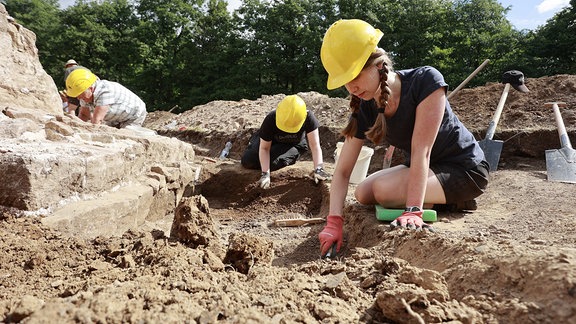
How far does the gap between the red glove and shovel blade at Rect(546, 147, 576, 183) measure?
337cm

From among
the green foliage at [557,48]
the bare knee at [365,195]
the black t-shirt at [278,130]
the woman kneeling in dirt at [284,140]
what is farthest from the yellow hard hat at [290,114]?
the green foliage at [557,48]

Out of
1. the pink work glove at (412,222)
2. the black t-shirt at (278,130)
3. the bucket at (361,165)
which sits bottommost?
the pink work glove at (412,222)

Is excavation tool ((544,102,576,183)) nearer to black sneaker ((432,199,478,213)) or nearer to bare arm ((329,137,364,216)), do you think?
black sneaker ((432,199,478,213))

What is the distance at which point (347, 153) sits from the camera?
290 cm

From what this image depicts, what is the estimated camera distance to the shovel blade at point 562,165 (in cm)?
465

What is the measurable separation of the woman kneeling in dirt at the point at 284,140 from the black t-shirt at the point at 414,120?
2080 mm

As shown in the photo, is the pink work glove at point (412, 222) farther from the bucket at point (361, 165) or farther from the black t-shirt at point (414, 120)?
the bucket at point (361, 165)

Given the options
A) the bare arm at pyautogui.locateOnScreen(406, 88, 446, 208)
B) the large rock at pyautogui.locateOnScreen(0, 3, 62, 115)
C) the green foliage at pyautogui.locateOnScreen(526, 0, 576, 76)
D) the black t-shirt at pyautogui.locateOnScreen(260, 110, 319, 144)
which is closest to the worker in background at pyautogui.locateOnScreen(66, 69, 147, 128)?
the large rock at pyautogui.locateOnScreen(0, 3, 62, 115)

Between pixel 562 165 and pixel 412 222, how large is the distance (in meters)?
3.41

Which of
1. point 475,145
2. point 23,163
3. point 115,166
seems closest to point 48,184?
point 23,163

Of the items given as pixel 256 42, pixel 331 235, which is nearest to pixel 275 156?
pixel 331 235

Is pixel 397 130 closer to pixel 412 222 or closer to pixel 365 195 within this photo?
pixel 412 222

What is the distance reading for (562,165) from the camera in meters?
4.79

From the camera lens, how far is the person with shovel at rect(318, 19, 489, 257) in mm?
2426
